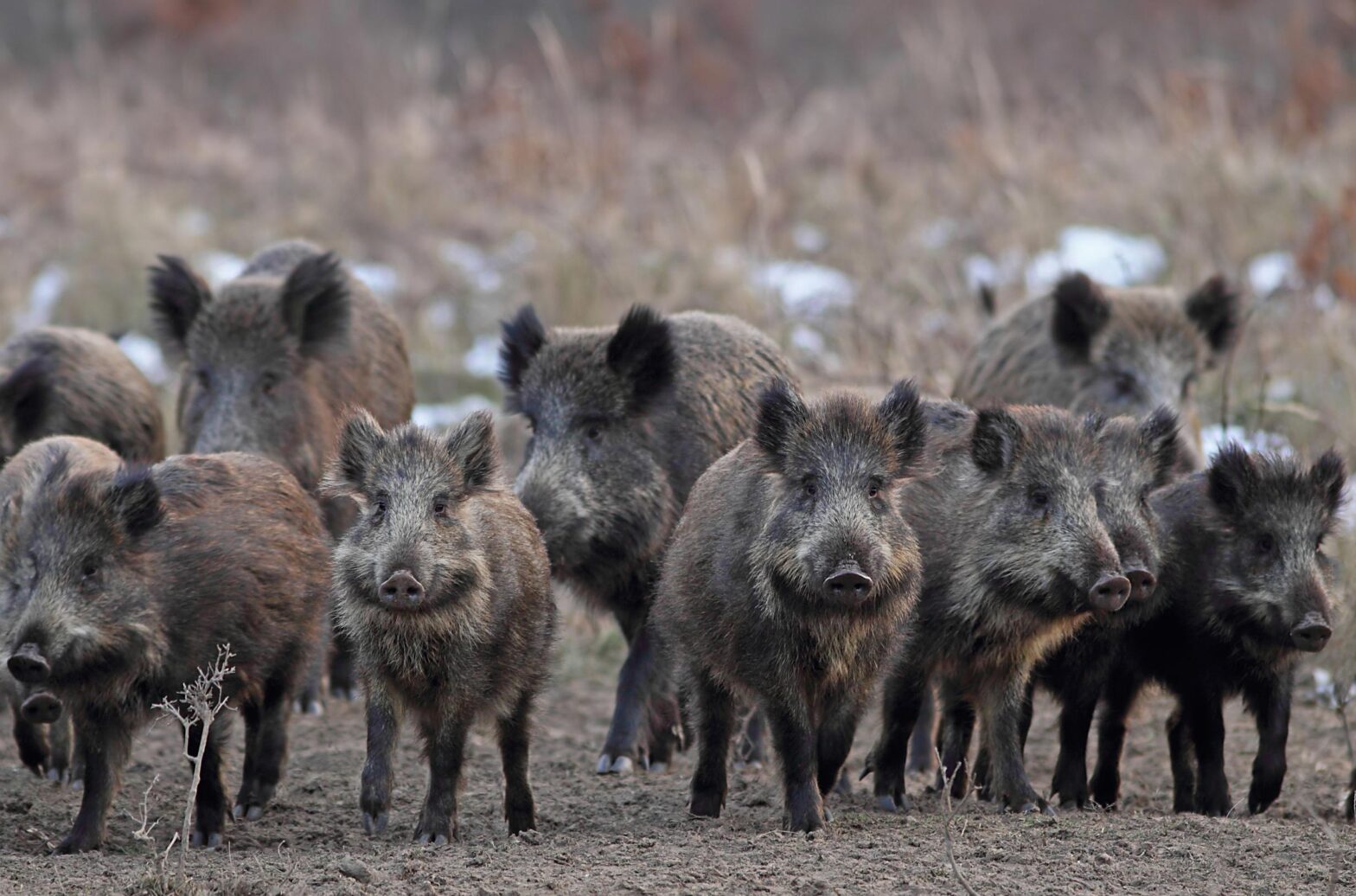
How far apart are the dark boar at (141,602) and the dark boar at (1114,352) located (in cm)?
415

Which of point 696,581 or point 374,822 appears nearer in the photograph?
point 374,822

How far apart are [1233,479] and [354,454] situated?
131 inches

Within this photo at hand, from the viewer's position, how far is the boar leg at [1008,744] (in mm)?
6582

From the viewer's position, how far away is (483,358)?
1531 centimetres

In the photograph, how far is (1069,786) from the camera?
6.80 metres

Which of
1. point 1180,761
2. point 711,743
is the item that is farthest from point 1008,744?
point 711,743

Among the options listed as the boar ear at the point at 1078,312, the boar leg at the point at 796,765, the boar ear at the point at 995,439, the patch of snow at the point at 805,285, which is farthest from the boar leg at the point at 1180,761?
the patch of snow at the point at 805,285

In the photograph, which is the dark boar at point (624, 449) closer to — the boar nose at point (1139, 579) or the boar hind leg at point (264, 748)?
the boar hind leg at point (264, 748)

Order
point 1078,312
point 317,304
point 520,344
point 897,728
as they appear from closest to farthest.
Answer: point 897,728, point 520,344, point 317,304, point 1078,312

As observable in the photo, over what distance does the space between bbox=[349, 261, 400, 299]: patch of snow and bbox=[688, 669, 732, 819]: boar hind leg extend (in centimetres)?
1096

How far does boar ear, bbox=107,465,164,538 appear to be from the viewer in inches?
247

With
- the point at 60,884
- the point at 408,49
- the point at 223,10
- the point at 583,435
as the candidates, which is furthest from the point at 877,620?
the point at 223,10

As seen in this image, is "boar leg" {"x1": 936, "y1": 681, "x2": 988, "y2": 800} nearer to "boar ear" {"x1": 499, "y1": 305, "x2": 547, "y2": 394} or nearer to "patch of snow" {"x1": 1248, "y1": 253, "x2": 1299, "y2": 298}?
"boar ear" {"x1": 499, "y1": 305, "x2": 547, "y2": 394}

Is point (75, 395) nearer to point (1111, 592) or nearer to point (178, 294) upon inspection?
point (178, 294)
